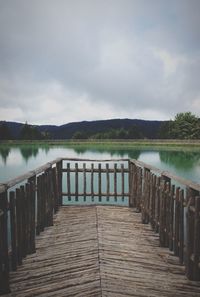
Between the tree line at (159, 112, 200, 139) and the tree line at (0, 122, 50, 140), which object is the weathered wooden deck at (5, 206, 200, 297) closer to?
the tree line at (159, 112, 200, 139)

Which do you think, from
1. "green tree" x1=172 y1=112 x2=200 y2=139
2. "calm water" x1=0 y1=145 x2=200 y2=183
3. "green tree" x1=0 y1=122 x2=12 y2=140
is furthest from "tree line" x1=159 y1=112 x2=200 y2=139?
"green tree" x1=0 y1=122 x2=12 y2=140

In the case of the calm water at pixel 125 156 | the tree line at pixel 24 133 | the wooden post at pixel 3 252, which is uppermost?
the tree line at pixel 24 133

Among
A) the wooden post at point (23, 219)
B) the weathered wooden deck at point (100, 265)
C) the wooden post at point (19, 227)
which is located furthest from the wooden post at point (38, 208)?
the wooden post at point (19, 227)

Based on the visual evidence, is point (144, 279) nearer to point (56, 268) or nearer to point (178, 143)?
point (56, 268)

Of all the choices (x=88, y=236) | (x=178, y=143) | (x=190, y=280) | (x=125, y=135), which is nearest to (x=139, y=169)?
(x=88, y=236)

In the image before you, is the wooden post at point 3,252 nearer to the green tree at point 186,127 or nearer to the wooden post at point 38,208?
the wooden post at point 38,208

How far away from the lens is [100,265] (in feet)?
15.6

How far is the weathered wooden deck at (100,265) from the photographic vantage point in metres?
4.08

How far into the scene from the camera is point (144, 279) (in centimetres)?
440

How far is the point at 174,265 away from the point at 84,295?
1.81 m

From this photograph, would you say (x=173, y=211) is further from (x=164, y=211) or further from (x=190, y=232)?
(x=190, y=232)

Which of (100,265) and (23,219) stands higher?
(23,219)

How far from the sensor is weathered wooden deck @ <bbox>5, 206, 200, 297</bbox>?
4078 millimetres

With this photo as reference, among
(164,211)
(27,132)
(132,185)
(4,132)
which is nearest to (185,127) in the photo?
(27,132)
